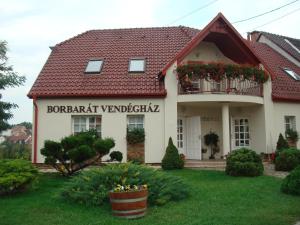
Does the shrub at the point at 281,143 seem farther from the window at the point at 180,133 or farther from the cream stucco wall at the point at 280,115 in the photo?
the window at the point at 180,133

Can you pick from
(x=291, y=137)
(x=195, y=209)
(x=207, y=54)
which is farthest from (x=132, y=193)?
(x=291, y=137)

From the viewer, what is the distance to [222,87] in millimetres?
18828

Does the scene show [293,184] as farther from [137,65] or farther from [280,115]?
[137,65]

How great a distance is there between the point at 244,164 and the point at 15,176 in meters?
7.55

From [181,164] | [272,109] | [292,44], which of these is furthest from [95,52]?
[292,44]

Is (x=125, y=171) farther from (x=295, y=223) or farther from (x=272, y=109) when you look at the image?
(x=272, y=109)

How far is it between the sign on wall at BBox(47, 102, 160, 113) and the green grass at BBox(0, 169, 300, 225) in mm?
6359

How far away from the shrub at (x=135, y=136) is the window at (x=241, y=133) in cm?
541

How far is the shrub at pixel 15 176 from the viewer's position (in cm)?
1026

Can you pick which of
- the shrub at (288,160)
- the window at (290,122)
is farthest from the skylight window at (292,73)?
the shrub at (288,160)

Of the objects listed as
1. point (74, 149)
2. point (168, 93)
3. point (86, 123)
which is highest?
point (168, 93)

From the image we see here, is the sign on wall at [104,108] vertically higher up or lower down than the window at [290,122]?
higher up

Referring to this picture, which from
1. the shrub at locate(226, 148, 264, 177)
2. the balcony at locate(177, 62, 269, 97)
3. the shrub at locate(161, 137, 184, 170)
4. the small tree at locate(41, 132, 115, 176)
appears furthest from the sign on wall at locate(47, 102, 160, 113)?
the shrub at locate(226, 148, 264, 177)

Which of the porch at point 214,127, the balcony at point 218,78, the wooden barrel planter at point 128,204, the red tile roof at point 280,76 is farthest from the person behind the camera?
the red tile roof at point 280,76
